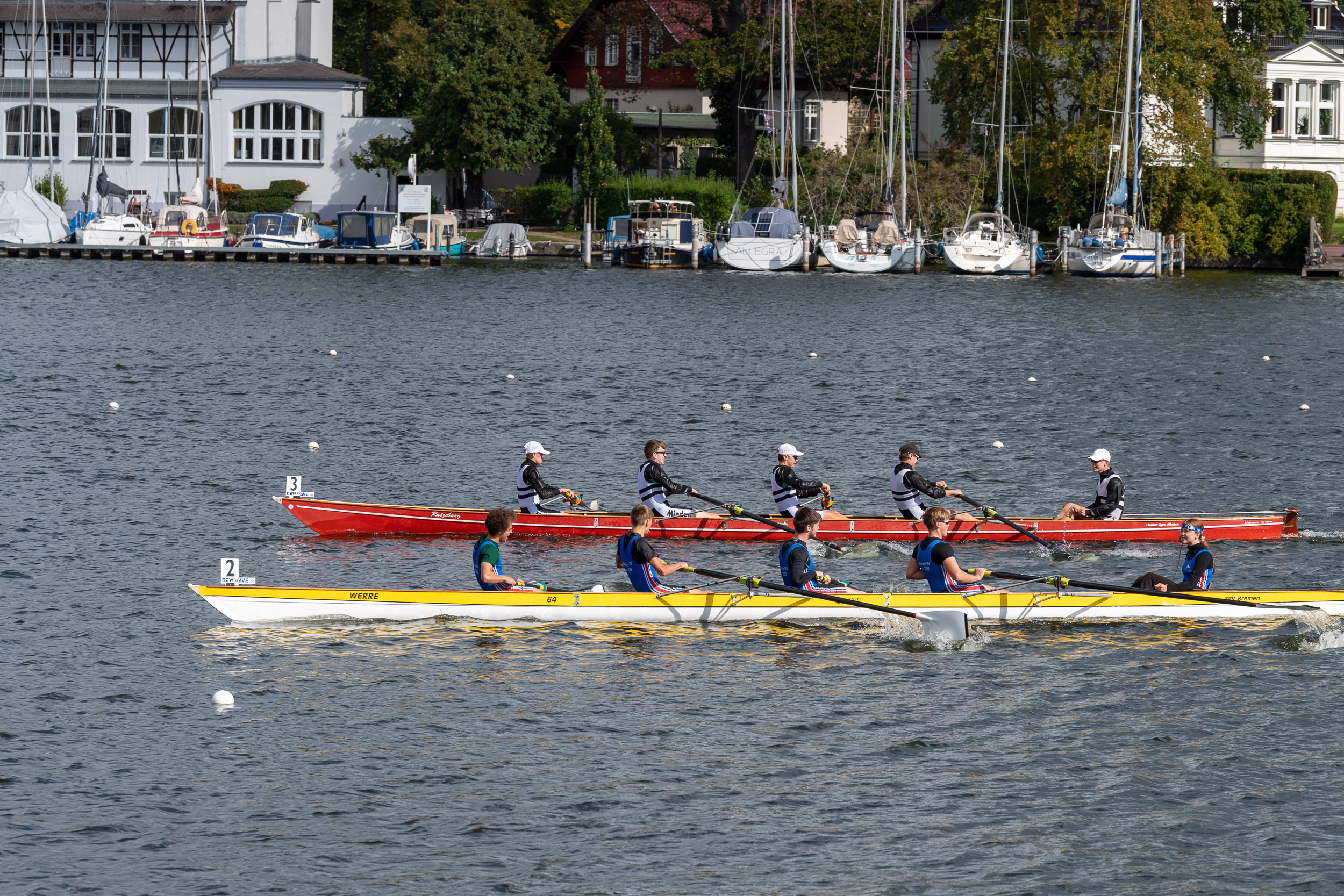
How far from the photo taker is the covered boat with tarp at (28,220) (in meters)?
84.5

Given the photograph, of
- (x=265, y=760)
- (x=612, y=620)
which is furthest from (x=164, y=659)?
(x=612, y=620)

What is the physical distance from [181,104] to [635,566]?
264 feet

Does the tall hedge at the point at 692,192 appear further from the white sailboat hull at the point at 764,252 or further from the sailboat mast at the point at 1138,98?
the sailboat mast at the point at 1138,98

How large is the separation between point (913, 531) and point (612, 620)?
695 centimetres

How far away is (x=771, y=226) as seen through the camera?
3115 inches

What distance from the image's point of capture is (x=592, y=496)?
2972 centimetres

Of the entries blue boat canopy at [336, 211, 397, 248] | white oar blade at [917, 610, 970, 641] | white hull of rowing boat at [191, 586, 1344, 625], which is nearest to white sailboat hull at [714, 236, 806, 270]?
blue boat canopy at [336, 211, 397, 248]

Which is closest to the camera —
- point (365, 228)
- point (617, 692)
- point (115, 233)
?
point (617, 692)

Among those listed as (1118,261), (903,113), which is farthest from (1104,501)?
(1118,261)

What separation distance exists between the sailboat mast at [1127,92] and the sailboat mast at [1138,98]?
217 millimetres

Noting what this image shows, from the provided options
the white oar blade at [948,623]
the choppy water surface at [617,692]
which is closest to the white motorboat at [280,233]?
the choppy water surface at [617,692]

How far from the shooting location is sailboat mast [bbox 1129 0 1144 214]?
7494 centimetres

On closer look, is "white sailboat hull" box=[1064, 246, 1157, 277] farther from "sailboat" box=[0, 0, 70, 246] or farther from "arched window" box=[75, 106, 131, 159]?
"arched window" box=[75, 106, 131, 159]

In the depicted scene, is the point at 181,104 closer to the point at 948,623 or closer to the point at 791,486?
the point at 791,486
